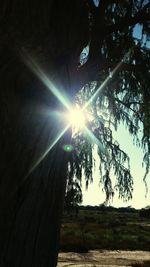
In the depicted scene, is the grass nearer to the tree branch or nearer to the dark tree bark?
the tree branch

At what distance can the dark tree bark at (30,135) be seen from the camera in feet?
3.11

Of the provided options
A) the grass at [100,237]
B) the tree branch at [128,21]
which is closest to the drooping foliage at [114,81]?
the tree branch at [128,21]

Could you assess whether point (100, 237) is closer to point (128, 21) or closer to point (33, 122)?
point (128, 21)

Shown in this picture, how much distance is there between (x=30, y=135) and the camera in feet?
3.41

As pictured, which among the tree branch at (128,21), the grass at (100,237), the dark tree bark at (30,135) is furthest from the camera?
the grass at (100,237)

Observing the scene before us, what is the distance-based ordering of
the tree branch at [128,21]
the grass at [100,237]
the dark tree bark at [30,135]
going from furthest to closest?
1. the grass at [100,237]
2. the tree branch at [128,21]
3. the dark tree bark at [30,135]

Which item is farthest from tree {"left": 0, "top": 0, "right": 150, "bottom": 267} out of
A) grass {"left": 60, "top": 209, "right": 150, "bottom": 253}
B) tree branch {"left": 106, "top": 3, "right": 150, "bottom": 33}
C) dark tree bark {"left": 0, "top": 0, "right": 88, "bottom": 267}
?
grass {"left": 60, "top": 209, "right": 150, "bottom": 253}

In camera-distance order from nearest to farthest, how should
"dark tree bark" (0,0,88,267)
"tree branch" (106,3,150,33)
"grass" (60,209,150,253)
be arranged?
"dark tree bark" (0,0,88,267) → "tree branch" (106,3,150,33) → "grass" (60,209,150,253)

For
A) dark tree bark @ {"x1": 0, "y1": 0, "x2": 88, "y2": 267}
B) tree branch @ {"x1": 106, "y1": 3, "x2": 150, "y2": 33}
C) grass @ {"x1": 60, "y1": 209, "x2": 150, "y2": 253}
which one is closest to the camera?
dark tree bark @ {"x1": 0, "y1": 0, "x2": 88, "y2": 267}

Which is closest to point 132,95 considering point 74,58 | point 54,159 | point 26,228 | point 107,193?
point 107,193

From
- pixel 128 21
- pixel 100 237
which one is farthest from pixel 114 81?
pixel 100 237

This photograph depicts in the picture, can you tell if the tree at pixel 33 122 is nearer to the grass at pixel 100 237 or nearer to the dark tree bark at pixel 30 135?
the dark tree bark at pixel 30 135

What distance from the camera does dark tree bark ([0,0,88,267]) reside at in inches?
37.4

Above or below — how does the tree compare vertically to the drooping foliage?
below
